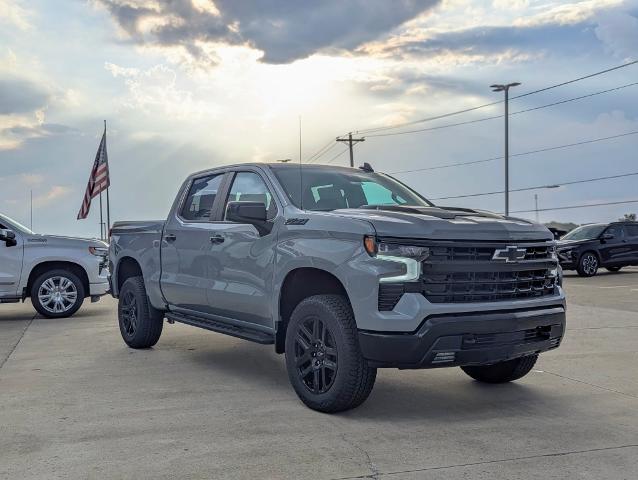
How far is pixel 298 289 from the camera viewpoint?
5570 millimetres

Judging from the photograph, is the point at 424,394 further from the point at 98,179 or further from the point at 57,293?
the point at 98,179

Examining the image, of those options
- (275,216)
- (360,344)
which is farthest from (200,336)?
(360,344)

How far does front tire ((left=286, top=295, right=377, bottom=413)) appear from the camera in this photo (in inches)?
191

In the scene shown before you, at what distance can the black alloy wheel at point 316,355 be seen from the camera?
5.02 meters

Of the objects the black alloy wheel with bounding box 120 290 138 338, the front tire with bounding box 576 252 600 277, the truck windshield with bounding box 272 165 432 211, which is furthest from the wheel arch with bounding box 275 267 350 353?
the front tire with bounding box 576 252 600 277

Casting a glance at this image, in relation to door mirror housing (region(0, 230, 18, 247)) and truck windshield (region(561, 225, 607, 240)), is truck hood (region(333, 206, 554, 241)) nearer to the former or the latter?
door mirror housing (region(0, 230, 18, 247))

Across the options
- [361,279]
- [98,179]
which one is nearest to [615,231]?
[98,179]

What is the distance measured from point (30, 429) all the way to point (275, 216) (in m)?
2.38

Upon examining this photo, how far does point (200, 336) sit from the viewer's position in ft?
30.1

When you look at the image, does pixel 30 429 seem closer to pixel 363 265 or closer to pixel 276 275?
pixel 276 275

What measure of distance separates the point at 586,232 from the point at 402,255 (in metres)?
18.5

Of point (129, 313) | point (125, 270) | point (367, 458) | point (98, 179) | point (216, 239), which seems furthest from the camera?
point (98, 179)

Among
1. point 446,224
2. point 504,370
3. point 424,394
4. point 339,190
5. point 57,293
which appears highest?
point 339,190

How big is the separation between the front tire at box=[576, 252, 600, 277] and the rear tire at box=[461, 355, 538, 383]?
51.8 ft
